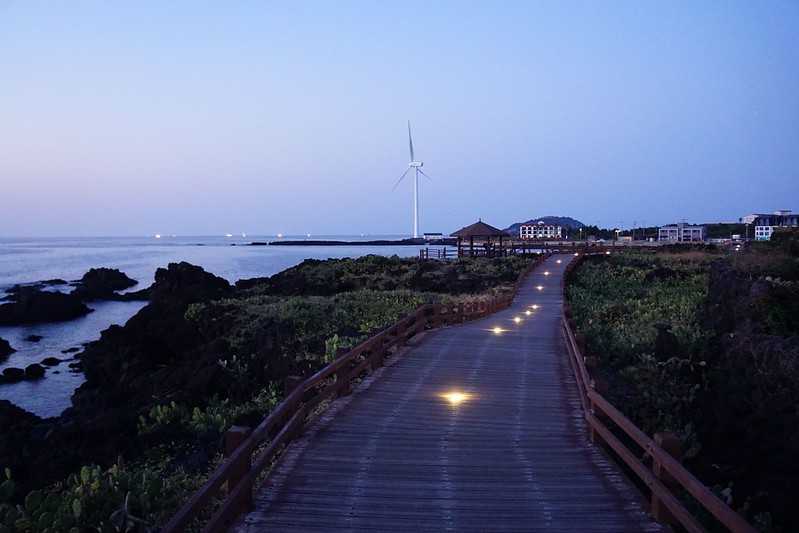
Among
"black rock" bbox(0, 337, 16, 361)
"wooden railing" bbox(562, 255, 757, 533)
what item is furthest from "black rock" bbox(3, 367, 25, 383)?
"wooden railing" bbox(562, 255, 757, 533)

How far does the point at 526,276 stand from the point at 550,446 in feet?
97.2

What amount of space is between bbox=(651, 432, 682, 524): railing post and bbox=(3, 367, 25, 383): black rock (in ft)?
95.4

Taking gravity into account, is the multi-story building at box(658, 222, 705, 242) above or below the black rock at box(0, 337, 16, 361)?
above

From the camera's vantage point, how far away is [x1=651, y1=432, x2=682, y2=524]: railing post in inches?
225

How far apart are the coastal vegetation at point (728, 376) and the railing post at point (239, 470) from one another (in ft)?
17.3

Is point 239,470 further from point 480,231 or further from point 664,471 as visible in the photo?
point 480,231

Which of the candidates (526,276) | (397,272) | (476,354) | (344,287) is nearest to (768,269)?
(476,354)

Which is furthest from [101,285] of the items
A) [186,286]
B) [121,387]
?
[121,387]

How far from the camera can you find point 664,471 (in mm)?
5754

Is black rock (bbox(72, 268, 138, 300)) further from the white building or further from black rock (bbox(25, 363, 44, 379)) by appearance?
the white building

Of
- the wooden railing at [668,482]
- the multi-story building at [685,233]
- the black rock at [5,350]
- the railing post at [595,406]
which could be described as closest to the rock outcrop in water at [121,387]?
the black rock at [5,350]

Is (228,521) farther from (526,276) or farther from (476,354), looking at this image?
(526,276)

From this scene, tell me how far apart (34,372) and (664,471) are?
97.7 feet

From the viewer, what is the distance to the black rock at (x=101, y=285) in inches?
2522
